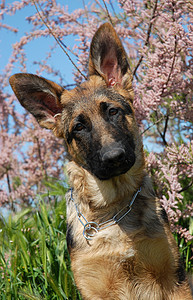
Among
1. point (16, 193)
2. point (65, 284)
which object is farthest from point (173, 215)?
point (16, 193)

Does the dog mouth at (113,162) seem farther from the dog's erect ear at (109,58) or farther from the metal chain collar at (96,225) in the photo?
Result: the dog's erect ear at (109,58)

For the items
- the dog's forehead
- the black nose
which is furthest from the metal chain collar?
the dog's forehead

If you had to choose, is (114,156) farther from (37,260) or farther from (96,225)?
(37,260)

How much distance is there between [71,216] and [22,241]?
91 centimetres

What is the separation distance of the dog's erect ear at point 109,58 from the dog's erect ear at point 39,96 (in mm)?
461

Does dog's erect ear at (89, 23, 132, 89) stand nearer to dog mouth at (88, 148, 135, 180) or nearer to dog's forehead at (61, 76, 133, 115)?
dog's forehead at (61, 76, 133, 115)

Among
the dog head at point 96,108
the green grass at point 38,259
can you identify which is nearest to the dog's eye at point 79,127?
the dog head at point 96,108

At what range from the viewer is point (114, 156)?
285 cm

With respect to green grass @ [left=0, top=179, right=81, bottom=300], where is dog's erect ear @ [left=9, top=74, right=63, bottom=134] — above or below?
above

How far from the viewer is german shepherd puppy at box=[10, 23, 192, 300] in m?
3.11

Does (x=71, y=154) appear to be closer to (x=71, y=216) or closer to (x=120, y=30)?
(x=71, y=216)

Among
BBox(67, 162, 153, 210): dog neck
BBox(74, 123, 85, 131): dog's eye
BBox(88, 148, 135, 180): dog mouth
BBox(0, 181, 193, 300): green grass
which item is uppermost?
BBox(74, 123, 85, 131): dog's eye

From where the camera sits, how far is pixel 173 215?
13.8 feet

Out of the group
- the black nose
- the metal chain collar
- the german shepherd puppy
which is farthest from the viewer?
the metal chain collar
